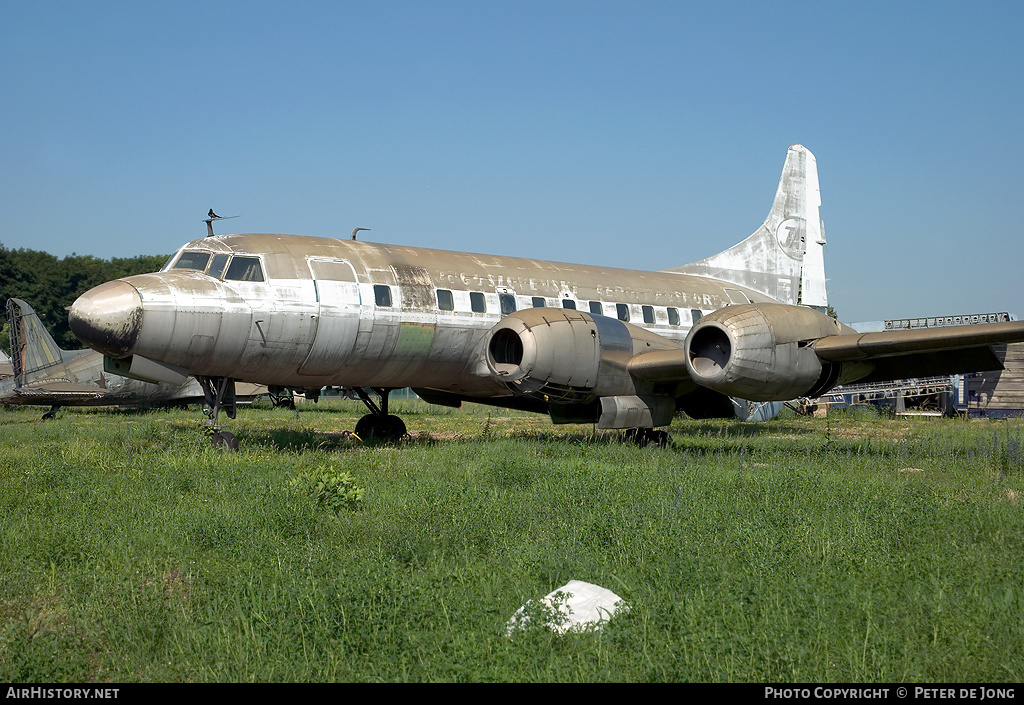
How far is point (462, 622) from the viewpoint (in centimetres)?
539

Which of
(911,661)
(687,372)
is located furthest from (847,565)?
(687,372)

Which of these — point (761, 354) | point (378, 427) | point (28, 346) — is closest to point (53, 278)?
point (28, 346)

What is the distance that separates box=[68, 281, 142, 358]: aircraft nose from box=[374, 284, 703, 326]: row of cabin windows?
12.6ft

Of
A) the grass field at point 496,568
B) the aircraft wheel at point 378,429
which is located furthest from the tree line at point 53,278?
the grass field at point 496,568

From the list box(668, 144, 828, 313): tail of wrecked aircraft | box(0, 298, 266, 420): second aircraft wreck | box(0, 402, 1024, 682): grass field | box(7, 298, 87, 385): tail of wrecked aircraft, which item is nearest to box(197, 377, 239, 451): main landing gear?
box(0, 402, 1024, 682): grass field

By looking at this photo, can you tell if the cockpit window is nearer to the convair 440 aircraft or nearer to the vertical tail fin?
the convair 440 aircraft

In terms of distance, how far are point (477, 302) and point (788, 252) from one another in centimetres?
1037

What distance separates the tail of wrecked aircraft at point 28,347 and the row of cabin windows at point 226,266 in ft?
57.5

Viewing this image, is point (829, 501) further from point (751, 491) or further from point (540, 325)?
point (540, 325)

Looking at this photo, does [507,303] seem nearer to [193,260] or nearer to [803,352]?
[803,352]

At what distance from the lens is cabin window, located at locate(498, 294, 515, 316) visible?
628 inches

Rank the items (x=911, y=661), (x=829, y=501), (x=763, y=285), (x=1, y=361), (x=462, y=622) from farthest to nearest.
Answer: (x=1, y=361), (x=763, y=285), (x=829, y=501), (x=462, y=622), (x=911, y=661)

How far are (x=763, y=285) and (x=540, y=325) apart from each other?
972cm

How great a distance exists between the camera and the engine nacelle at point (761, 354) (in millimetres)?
13016
